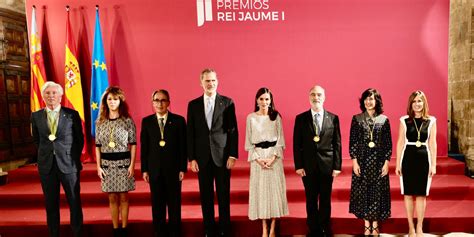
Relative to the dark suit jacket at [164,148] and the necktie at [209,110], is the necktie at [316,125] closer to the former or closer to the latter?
the necktie at [209,110]

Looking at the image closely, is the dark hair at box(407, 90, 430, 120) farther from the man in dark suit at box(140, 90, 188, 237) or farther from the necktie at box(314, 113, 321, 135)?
the man in dark suit at box(140, 90, 188, 237)

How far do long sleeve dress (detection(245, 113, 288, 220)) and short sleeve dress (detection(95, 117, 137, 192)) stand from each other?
42.6 inches

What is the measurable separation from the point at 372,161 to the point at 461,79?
2.90 m

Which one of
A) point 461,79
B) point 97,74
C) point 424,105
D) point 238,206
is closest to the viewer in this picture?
point 424,105

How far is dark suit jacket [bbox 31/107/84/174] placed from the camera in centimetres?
304

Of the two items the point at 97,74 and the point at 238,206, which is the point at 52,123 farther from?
the point at 238,206

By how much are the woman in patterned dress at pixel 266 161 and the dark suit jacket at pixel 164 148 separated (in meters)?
0.61

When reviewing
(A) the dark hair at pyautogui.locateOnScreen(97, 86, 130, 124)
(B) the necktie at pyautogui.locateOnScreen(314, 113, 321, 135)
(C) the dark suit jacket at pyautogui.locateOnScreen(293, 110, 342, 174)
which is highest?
(A) the dark hair at pyautogui.locateOnScreen(97, 86, 130, 124)

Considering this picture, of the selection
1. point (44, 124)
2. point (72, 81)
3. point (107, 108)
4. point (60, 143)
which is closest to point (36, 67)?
point (72, 81)

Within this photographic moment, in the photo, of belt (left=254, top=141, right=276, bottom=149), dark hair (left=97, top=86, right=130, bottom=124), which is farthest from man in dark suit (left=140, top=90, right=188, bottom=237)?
belt (left=254, top=141, right=276, bottom=149)

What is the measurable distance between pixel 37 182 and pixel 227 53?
120 inches

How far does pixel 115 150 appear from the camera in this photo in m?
3.08

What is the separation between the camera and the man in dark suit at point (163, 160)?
3029 mm

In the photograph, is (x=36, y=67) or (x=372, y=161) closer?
(x=372, y=161)
